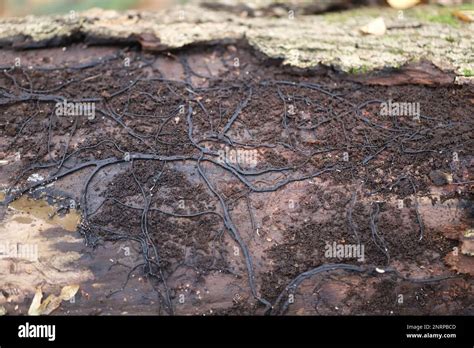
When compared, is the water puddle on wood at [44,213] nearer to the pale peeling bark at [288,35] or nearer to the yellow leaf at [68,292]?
the yellow leaf at [68,292]

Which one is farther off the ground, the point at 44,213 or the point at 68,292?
the point at 44,213

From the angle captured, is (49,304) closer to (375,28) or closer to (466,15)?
(375,28)

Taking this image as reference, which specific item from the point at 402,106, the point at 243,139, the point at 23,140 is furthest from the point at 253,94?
the point at 23,140

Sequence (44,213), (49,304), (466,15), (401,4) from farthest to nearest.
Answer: (401,4) < (466,15) < (44,213) < (49,304)

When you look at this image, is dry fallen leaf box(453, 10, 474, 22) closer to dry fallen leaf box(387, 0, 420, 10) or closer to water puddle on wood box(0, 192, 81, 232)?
dry fallen leaf box(387, 0, 420, 10)

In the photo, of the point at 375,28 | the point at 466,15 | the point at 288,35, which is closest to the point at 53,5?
the point at 288,35

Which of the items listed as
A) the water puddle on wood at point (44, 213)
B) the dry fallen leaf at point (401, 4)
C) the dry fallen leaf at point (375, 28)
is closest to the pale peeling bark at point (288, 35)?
the dry fallen leaf at point (375, 28)
